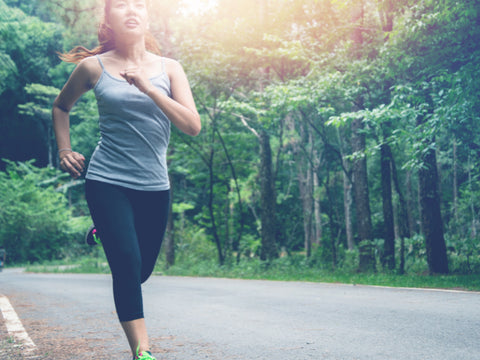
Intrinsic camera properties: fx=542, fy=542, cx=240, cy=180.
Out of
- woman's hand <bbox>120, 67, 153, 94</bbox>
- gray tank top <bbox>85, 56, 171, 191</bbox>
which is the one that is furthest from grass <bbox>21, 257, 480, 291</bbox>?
woman's hand <bbox>120, 67, 153, 94</bbox>

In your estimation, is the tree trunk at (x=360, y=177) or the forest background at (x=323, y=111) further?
the tree trunk at (x=360, y=177)

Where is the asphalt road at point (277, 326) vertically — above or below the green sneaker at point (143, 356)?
below

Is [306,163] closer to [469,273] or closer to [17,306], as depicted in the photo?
[469,273]

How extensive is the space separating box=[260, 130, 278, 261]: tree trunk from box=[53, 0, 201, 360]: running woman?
629 inches

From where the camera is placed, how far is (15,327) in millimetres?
5730

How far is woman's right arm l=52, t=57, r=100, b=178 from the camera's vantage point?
2773 mm

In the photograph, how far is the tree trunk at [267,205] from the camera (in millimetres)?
18734

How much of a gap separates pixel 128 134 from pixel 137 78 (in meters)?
0.37

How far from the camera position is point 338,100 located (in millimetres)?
14836

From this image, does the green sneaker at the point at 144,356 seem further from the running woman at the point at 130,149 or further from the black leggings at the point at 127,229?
the black leggings at the point at 127,229

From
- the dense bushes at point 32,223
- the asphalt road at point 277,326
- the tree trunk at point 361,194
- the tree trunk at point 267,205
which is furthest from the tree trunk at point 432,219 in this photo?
the dense bushes at point 32,223

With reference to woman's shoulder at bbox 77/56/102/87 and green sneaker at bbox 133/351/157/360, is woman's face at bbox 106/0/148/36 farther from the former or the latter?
green sneaker at bbox 133/351/157/360

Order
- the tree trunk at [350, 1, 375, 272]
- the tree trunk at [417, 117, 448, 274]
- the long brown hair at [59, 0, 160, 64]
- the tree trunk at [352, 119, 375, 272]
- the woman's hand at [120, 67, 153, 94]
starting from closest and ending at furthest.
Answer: the woman's hand at [120, 67, 153, 94] < the long brown hair at [59, 0, 160, 64] < the tree trunk at [417, 117, 448, 274] < the tree trunk at [350, 1, 375, 272] < the tree trunk at [352, 119, 375, 272]

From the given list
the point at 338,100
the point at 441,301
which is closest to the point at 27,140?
the point at 338,100
